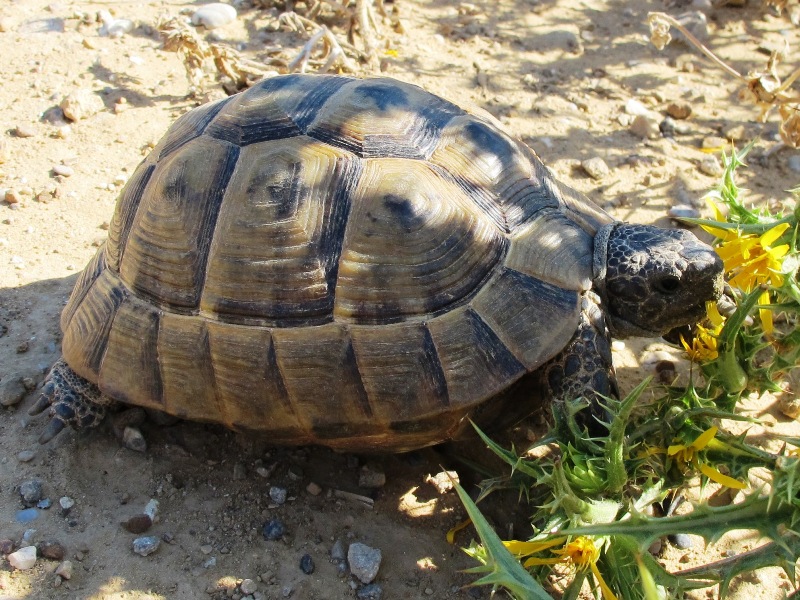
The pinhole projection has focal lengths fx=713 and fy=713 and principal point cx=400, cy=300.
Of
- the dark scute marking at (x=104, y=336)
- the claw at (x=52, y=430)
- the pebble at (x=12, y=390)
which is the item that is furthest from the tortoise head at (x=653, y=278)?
the pebble at (x=12, y=390)

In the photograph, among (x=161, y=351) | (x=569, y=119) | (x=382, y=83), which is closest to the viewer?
(x=161, y=351)

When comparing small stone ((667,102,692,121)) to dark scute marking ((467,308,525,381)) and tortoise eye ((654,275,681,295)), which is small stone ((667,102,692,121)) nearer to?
tortoise eye ((654,275,681,295))

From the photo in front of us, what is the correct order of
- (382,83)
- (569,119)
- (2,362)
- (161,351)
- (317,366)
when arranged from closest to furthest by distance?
(317,366) < (161,351) < (382,83) < (2,362) < (569,119)

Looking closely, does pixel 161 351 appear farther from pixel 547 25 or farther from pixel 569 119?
pixel 547 25

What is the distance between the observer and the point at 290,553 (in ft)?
9.73

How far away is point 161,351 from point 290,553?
3.31 feet

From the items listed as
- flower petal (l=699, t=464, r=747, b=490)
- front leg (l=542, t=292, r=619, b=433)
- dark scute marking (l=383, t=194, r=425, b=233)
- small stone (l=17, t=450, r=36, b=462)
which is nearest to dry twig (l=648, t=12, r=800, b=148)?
front leg (l=542, t=292, r=619, b=433)

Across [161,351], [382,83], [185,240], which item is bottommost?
[161,351]

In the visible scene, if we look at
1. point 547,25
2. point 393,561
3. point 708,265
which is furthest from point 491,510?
point 547,25

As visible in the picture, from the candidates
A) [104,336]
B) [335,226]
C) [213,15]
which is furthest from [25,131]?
[335,226]

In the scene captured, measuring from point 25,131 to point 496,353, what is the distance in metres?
3.87

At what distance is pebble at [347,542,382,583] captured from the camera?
9.44ft

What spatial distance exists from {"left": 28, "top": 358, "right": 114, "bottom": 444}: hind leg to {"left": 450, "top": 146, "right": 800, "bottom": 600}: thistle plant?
1.89 metres

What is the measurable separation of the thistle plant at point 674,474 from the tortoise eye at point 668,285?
16 cm
